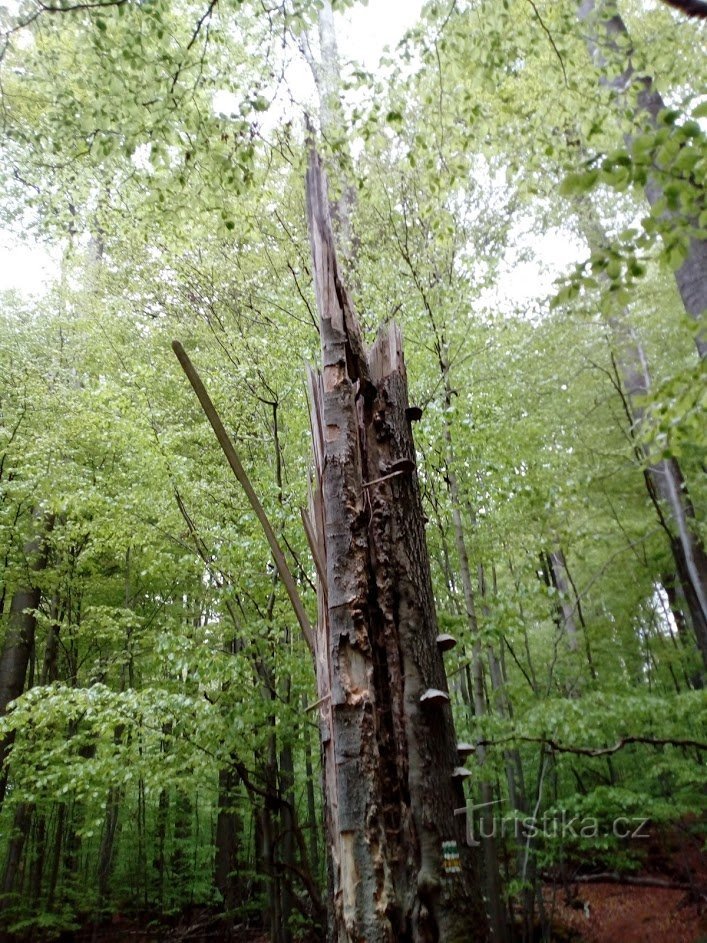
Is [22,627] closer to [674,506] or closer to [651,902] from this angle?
[674,506]

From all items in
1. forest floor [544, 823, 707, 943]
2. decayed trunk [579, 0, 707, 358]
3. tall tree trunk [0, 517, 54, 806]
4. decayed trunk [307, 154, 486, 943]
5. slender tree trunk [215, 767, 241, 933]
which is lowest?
forest floor [544, 823, 707, 943]

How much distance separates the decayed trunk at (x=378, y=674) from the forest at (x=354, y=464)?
1cm

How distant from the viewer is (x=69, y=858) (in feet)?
35.8

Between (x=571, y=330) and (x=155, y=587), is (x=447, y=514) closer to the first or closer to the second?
(x=571, y=330)

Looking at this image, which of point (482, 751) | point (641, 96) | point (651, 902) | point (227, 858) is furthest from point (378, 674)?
point (227, 858)

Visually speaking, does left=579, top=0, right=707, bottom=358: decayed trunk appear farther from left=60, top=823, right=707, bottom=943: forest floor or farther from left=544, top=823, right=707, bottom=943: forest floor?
left=60, top=823, right=707, bottom=943: forest floor

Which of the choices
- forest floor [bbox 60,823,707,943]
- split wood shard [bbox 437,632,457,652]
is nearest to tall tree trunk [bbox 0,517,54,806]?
forest floor [bbox 60,823,707,943]

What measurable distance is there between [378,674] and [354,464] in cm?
72

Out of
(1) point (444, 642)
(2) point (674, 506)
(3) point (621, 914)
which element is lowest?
(3) point (621, 914)

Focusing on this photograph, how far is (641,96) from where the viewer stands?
5.42m

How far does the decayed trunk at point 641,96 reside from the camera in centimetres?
362

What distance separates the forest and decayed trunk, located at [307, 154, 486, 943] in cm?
1

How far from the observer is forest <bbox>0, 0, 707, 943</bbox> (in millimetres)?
2002

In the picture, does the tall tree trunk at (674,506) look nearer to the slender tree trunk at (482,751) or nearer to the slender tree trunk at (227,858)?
the slender tree trunk at (482,751)
